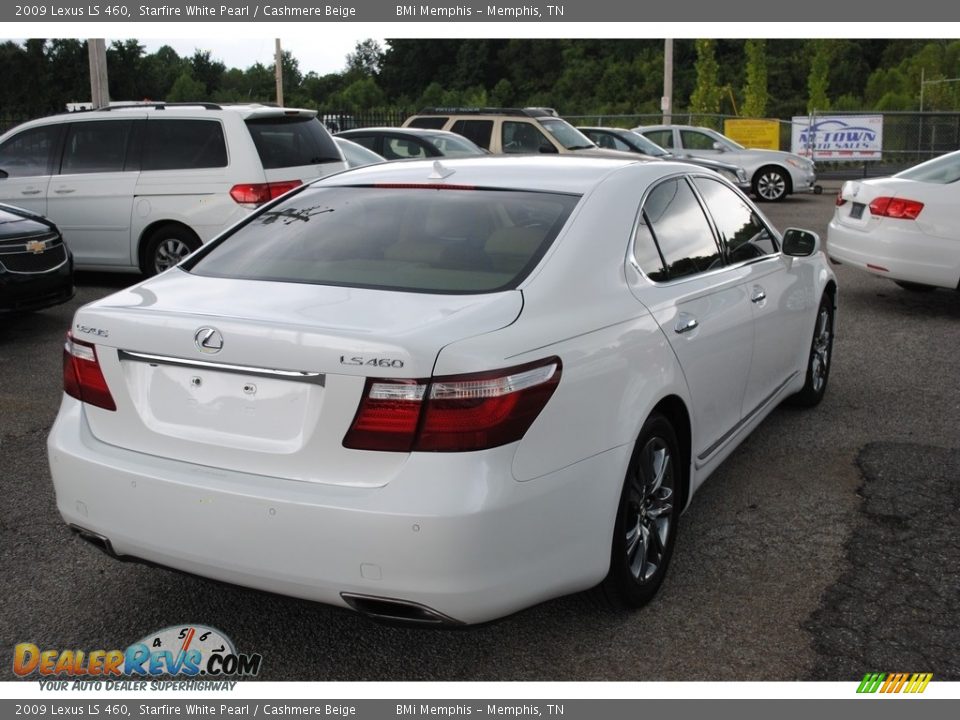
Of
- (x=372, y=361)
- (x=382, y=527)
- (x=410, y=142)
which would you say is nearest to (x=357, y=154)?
(x=410, y=142)

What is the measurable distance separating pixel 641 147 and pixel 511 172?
16976 millimetres

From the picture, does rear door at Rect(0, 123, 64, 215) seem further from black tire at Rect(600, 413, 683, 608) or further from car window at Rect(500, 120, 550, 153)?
car window at Rect(500, 120, 550, 153)

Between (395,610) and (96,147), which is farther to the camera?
(96,147)

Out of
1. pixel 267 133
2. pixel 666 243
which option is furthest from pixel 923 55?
pixel 666 243

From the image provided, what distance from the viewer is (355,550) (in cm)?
293

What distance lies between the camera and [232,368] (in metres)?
3.07

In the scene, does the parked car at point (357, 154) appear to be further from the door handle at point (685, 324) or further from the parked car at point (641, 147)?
the door handle at point (685, 324)

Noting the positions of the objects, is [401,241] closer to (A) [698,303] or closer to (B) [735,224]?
(A) [698,303]

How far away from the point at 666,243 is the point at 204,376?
1910mm

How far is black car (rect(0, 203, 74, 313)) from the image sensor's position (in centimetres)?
806

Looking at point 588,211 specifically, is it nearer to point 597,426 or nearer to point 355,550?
point 597,426

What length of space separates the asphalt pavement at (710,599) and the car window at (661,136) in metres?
17.7

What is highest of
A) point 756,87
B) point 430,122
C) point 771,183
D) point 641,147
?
point 756,87

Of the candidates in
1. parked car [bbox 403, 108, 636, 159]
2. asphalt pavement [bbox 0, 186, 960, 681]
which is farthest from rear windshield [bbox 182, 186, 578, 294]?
parked car [bbox 403, 108, 636, 159]
